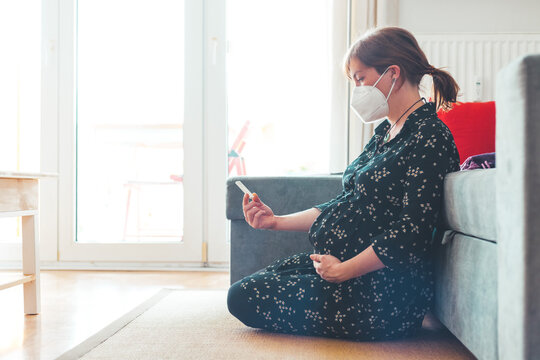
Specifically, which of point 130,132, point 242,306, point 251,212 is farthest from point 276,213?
point 130,132

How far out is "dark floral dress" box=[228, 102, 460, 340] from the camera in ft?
3.76

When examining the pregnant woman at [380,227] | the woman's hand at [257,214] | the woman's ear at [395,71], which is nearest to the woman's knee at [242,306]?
the pregnant woman at [380,227]

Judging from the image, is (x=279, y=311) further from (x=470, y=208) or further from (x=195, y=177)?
(x=195, y=177)

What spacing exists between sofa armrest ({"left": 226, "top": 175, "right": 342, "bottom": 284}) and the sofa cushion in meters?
0.64

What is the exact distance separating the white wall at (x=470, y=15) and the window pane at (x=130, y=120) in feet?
3.95

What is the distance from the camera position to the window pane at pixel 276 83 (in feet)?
9.28

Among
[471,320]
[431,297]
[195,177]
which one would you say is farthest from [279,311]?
[195,177]

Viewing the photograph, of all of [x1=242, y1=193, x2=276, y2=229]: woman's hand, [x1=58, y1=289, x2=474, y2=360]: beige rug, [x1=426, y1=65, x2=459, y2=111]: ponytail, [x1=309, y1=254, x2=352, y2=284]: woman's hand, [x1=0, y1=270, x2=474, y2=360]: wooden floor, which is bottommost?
[x1=0, y1=270, x2=474, y2=360]: wooden floor

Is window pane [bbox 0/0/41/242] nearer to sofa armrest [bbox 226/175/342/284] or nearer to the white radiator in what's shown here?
sofa armrest [bbox 226/175/342/284]

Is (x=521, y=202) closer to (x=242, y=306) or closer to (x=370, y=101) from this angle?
(x=370, y=101)

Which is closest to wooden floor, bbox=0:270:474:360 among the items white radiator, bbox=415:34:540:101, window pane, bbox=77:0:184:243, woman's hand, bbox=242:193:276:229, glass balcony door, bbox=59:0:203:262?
glass balcony door, bbox=59:0:203:262

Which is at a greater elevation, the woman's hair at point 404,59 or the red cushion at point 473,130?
the woman's hair at point 404,59

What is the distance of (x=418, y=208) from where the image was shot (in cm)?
113

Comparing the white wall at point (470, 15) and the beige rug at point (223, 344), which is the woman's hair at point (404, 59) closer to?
the beige rug at point (223, 344)
